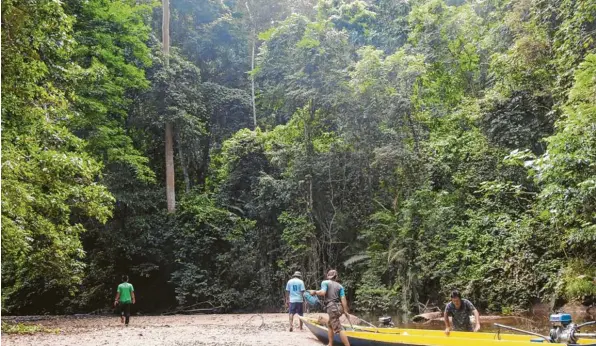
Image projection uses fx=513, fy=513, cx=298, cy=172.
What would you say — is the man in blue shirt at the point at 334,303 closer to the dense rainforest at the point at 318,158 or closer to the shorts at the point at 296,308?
the shorts at the point at 296,308

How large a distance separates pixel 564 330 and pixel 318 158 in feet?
58.3

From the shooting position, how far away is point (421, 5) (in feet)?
87.9

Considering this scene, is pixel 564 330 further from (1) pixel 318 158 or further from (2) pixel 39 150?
(1) pixel 318 158

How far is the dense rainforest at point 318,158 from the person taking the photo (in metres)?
17.3

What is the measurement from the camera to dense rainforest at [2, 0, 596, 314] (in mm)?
17281

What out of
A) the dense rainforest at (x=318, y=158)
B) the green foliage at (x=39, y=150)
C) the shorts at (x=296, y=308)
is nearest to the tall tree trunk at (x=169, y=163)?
the dense rainforest at (x=318, y=158)

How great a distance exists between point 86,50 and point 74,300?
1259cm

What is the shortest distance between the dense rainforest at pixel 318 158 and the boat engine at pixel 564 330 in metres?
7.98

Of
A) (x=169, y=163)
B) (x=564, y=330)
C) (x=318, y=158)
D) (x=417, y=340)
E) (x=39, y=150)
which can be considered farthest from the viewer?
(x=169, y=163)

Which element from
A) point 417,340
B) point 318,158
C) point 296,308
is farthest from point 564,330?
point 318,158

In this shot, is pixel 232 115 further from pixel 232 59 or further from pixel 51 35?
pixel 51 35

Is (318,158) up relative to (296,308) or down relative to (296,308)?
up

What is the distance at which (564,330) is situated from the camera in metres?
7.16

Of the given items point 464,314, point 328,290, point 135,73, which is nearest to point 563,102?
point 464,314
